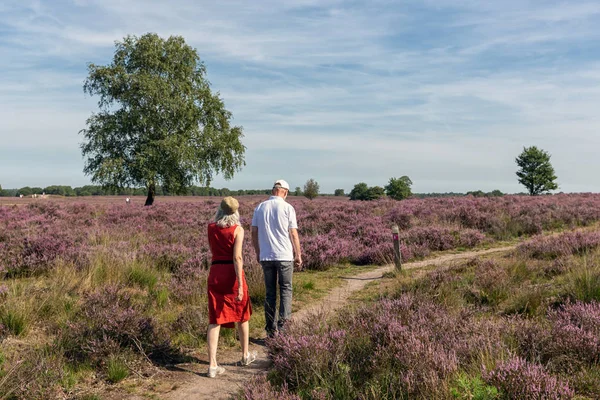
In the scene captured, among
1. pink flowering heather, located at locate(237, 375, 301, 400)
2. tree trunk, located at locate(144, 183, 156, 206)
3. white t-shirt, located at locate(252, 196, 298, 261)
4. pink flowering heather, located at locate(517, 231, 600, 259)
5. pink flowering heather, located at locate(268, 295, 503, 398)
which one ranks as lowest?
pink flowering heather, located at locate(237, 375, 301, 400)

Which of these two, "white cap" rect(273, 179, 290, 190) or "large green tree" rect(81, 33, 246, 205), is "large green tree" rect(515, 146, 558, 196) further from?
"white cap" rect(273, 179, 290, 190)

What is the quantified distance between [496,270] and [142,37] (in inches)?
1376

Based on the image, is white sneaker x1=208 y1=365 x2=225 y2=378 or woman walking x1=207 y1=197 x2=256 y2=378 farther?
woman walking x1=207 y1=197 x2=256 y2=378

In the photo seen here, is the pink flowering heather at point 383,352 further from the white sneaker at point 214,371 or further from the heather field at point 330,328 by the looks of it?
the white sneaker at point 214,371

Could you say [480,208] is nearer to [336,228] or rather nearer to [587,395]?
[336,228]

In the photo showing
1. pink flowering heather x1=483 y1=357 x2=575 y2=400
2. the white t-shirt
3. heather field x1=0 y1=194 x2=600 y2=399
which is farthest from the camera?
the white t-shirt

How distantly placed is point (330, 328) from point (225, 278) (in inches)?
59.6

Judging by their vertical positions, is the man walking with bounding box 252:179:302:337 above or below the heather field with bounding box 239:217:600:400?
above

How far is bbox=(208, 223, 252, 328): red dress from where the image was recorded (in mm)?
5484

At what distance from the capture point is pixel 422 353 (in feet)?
14.1

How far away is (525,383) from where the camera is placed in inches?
141

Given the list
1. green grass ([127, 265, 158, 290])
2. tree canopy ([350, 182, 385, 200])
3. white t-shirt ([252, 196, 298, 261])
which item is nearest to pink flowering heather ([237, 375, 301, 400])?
white t-shirt ([252, 196, 298, 261])

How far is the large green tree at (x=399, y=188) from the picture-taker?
215 ft

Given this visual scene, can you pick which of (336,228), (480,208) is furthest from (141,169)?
(480,208)
